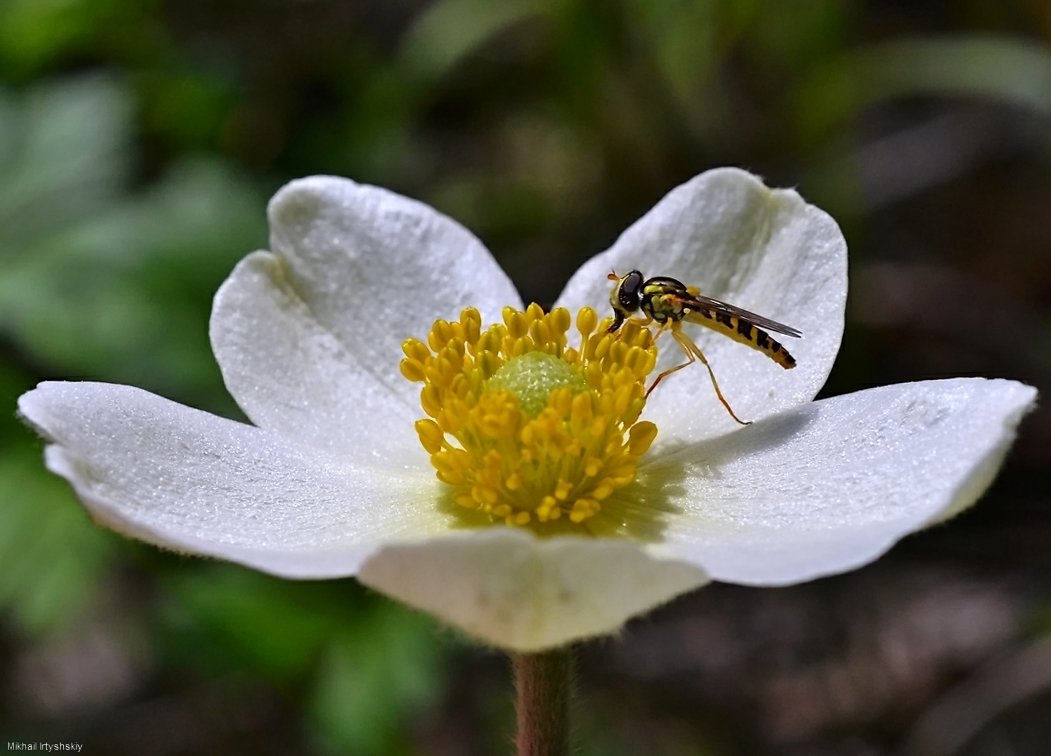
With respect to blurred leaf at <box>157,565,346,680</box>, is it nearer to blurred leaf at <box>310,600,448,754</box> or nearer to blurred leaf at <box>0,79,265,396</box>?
blurred leaf at <box>310,600,448,754</box>

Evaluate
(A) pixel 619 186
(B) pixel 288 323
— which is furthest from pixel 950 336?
(B) pixel 288 323

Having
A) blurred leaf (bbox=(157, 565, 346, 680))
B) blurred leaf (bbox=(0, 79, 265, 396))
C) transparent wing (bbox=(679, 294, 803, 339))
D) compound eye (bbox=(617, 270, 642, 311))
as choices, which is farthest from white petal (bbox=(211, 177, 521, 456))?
blurred leaf (bbox=(0, 79, 265, 396))

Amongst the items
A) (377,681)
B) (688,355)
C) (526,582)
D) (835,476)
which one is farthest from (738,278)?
(377,681)

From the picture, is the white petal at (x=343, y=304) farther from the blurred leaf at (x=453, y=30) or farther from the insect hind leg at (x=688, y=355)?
the blurred leaf at (x=453, y=30)

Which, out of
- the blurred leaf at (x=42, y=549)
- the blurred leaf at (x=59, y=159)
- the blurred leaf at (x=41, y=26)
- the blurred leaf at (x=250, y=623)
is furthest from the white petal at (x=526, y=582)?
the blurred leaf at (x=41, y=26)

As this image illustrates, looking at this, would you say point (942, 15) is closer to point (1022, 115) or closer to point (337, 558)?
point (1022, 115)

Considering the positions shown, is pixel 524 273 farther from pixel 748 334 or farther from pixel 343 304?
pixel 748 334

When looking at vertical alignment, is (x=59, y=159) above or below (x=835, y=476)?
below
